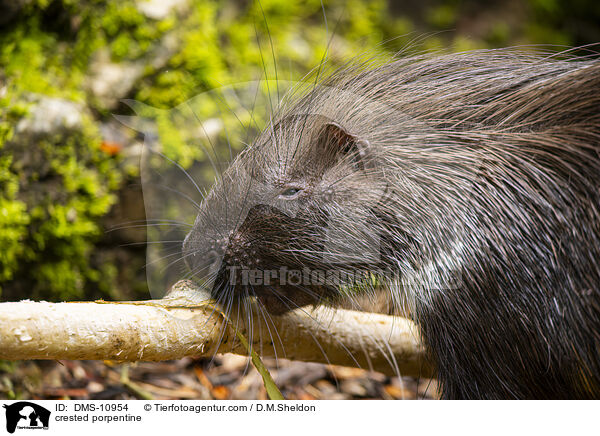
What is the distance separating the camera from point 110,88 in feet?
8.61

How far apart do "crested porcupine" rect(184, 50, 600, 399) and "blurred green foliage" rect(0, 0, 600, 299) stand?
0.48m

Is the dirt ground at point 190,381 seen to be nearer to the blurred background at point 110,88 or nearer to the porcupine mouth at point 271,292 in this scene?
the blurred background at point 110,88

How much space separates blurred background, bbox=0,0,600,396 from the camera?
90.0 inches

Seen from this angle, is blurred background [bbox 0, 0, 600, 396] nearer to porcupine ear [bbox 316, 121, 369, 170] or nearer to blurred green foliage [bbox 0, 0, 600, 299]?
blurred green foliage [bbox 0, 0, 600, 299]

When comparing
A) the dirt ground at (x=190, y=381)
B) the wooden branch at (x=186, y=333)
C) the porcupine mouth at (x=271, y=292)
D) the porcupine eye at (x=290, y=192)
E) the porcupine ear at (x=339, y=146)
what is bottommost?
the dirt ground at (x=190, y=381)

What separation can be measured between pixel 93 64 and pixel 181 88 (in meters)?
0.44

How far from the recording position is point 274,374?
2.22 m

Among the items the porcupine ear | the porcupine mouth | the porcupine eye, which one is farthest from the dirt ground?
the porcupine ear
